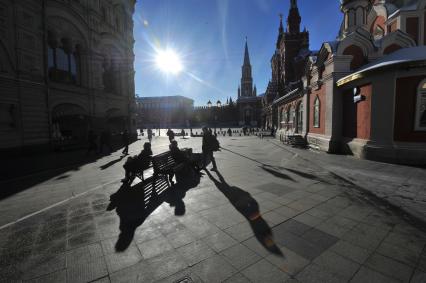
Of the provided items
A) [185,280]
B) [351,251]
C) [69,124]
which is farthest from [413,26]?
[69,124]

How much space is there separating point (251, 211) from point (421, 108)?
9932mm

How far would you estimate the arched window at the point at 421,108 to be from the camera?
9.17 meters

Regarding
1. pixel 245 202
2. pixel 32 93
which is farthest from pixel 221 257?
pixel 32 93

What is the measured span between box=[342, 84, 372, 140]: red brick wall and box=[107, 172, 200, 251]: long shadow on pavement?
Result: 9059 mm

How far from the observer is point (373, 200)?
16.8 feet

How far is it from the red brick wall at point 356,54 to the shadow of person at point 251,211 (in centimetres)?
1118

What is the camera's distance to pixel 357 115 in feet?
37.5

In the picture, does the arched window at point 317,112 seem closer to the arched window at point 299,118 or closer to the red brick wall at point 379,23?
the arched window at point 299,118

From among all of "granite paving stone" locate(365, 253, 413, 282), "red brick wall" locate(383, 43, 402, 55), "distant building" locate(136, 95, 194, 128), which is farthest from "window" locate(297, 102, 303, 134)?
"distant building" locate(136, 95, 194, 128)

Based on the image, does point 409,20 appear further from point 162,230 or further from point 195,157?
point 162,230

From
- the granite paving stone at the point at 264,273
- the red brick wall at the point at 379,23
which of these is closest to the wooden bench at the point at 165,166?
the granite paving stone at the point at 264,273

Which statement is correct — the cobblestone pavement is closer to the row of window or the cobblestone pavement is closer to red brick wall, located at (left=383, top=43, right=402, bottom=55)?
the row of window

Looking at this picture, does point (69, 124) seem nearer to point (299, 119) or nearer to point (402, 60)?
point (299, 119)

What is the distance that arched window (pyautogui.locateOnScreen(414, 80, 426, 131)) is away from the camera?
9172mm
